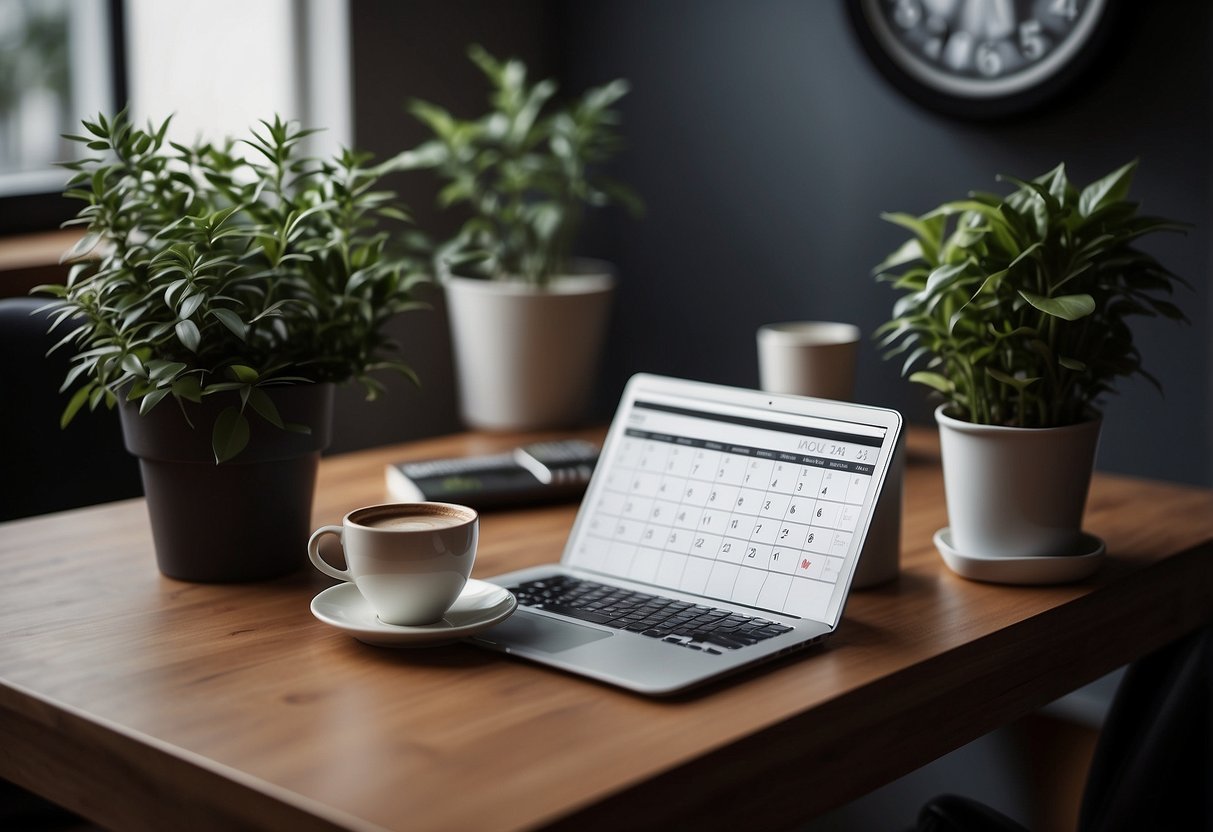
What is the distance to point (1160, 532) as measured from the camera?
1.39 m

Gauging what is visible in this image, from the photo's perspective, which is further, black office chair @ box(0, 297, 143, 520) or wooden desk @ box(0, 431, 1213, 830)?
black office chair @ box(0, 297, 143, 520)

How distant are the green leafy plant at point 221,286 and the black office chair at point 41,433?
0.32 m

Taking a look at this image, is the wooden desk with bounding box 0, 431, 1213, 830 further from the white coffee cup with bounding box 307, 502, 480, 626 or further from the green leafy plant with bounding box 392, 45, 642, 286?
the green leafy plant with bounding box 392, 45, 642, 286

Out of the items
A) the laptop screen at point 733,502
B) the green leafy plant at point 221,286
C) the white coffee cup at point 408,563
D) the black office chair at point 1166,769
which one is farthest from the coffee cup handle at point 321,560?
the black office chair at point 1166,769

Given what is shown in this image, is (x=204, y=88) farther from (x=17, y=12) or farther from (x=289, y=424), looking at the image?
(x=289, y=424)

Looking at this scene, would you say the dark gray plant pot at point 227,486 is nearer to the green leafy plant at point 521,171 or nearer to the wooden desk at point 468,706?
the wooden desk at point 468,706

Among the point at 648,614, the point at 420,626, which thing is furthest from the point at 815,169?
the point at 420,626

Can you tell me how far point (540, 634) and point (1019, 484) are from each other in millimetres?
454

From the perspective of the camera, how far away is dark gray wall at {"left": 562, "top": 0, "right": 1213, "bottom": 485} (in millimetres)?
1736

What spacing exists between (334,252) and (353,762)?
55cm

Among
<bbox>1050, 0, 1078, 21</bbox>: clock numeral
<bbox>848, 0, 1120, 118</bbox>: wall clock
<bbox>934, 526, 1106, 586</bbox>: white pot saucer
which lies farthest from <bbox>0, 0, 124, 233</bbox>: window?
<bbox>934, 526, 1106, 586</bbox>: white pot saucer

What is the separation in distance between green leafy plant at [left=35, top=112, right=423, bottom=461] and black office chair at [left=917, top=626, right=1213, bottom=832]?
30.4 inches

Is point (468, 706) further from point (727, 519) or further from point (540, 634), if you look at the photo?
point (727, 519)

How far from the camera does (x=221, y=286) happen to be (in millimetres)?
1144
